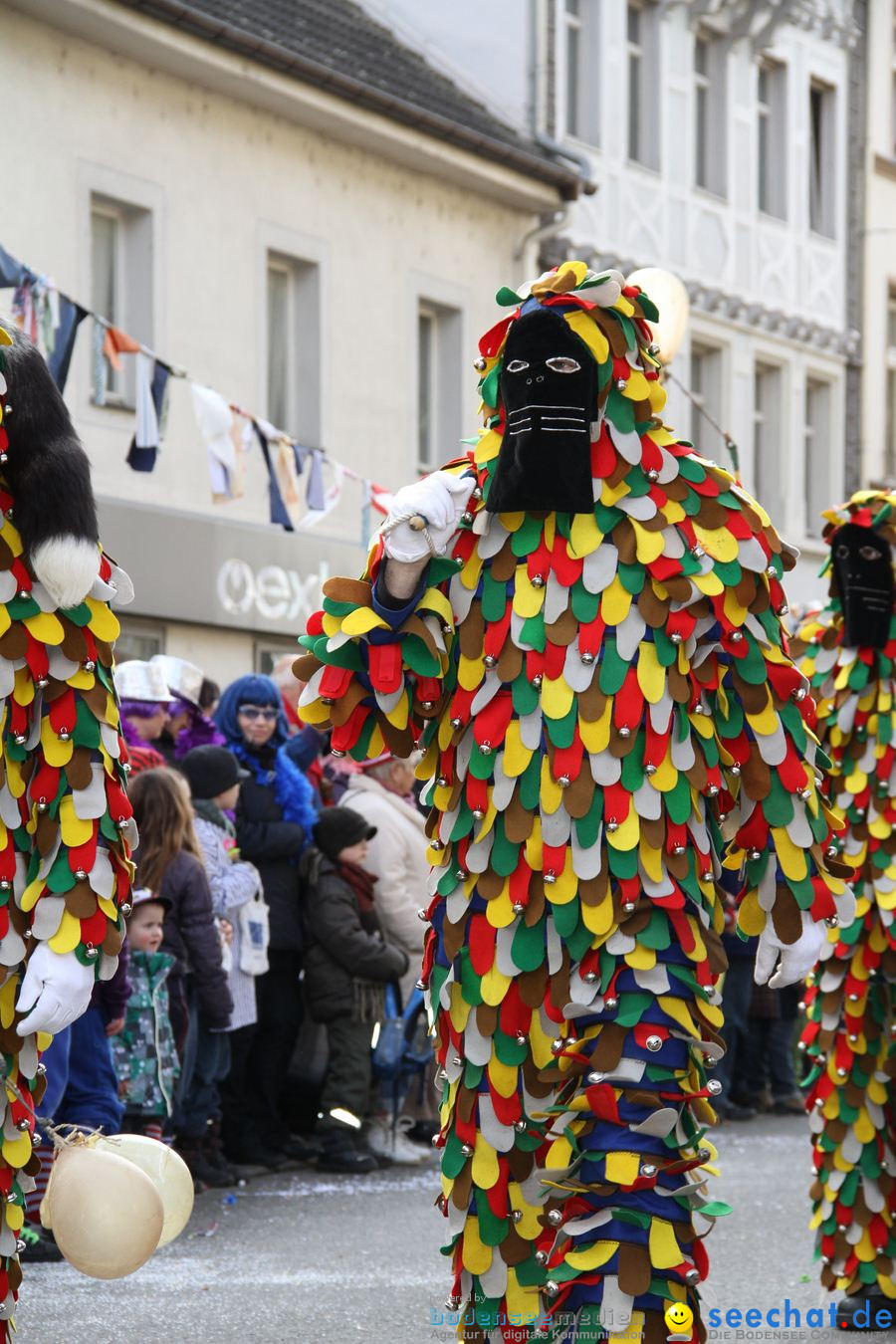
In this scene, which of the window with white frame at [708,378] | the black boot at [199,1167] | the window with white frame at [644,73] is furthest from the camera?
the window with white frame at [708,378]

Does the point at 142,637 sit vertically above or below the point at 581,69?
below

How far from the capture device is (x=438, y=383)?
19.0 meters

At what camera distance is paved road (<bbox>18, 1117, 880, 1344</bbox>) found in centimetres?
613

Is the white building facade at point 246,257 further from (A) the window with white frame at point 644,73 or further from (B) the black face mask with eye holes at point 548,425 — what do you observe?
(B) the black face mask with eye holes at point 548,425

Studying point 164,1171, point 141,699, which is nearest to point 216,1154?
point 141,699

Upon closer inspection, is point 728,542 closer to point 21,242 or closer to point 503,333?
point 503,333

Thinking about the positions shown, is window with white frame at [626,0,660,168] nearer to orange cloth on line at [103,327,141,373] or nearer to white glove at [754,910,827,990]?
orange cloth on line at [103,327,141,373]

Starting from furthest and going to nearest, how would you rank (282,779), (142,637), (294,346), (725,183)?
(725,183), (294,346), (142,637), (282,779)

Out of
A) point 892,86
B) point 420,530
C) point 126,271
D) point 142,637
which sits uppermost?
point 892,86

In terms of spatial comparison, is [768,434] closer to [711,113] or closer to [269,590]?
[711,113]

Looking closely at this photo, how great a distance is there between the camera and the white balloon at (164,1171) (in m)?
4.38

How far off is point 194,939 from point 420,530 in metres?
4.17

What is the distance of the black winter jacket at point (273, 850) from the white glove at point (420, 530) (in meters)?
4.95

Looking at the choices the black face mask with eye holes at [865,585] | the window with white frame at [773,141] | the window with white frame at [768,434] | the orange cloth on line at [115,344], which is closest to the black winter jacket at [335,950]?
the orange cloth on line at [115,344]
